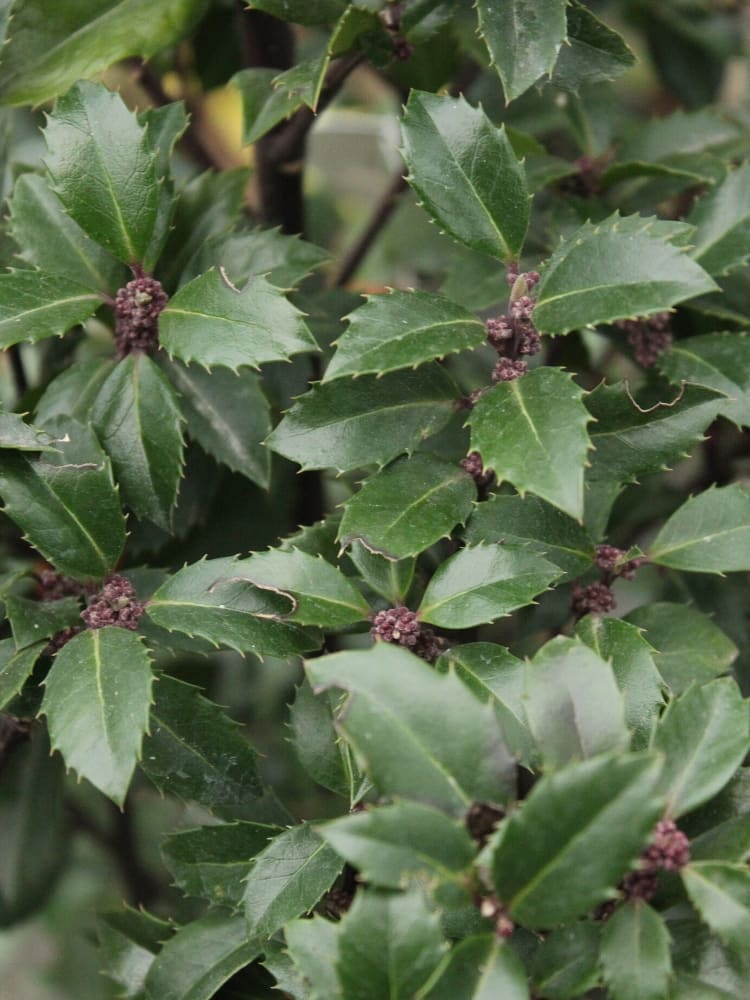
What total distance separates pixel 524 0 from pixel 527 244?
0.27 meters

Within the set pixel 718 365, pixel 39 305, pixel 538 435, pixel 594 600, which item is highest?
pixel 39 305

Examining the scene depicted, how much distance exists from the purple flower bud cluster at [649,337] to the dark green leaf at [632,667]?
287mm

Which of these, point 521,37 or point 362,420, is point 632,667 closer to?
point 362,420

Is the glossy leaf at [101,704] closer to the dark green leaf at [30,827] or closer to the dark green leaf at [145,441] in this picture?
the dark green leaf at [145,441]

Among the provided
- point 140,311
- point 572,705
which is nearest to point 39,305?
point 140,311

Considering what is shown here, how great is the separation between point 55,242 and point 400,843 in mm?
611

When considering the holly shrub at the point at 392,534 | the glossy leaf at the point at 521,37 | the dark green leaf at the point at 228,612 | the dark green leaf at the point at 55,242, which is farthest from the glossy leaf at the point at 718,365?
the dark green leaf at the point at 55,242

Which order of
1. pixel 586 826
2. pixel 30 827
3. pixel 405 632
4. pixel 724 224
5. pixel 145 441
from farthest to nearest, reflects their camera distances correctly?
pixel 30 827
pixel 724 224
pixel 145 441
pixel 405 632
pixel 586 826

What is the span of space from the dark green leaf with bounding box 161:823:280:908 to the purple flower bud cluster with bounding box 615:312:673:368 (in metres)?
0.53

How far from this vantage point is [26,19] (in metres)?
1.01

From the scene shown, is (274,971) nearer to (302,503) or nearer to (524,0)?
(302,503)

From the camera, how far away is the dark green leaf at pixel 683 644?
35.5 inches

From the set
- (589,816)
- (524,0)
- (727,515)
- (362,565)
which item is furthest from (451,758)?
(524,0)

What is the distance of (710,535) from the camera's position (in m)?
0.89
